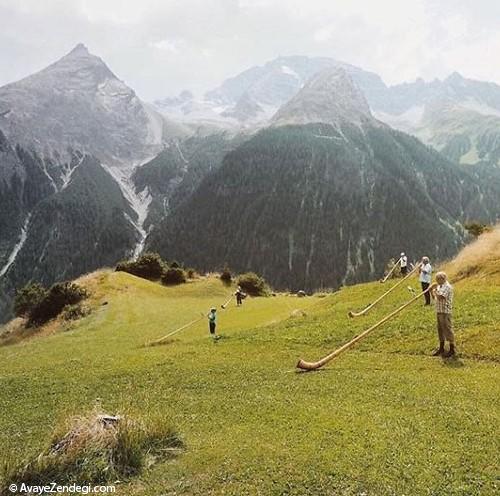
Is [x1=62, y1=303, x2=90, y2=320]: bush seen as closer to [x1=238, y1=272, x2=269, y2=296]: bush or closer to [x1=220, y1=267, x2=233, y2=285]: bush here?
[x1=220, y1=267, x2=233, y2=285]: bush

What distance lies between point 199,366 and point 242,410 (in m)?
8.92

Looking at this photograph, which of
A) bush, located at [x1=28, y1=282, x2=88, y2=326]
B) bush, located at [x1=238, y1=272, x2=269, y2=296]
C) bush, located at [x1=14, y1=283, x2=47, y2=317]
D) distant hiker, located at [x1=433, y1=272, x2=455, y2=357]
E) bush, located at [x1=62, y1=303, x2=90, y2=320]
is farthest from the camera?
bush, located at [x1=238, y1=272, x2=269, y2=296]

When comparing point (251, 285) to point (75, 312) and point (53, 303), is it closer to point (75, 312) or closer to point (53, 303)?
point (53, 303)

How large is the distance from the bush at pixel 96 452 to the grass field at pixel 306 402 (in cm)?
65

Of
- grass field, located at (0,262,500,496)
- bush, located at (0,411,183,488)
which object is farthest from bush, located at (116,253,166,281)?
bush, located at (0,411,183,488)

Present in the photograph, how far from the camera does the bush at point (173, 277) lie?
9356 centimetres

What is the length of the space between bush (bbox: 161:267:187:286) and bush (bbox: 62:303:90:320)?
28.2 metres

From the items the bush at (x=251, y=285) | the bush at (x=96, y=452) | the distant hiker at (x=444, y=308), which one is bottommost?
the bush at (x=251, y=285)

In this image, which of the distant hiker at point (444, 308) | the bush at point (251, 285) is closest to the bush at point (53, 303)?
the bush at point (251, 285)

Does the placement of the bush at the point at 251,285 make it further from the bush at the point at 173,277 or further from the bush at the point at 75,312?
the bush at the point at 75,312

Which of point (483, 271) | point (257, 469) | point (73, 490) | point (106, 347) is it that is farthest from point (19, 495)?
point (483, 271)

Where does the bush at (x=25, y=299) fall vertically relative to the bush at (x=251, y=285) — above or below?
above

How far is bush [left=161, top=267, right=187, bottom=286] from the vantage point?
9356 centimetres

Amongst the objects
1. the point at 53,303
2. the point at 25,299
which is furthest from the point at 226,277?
the point at 25,299
